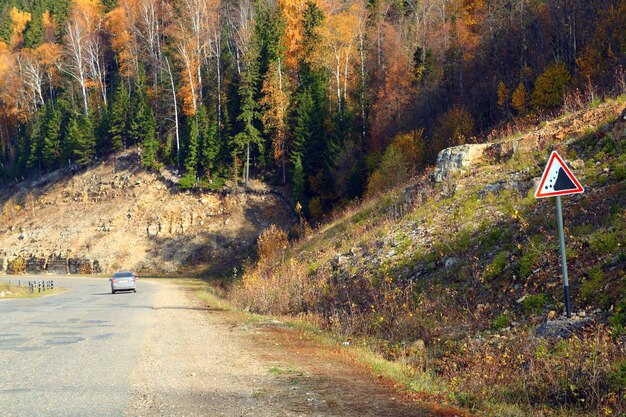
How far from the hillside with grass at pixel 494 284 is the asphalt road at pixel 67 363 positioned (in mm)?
4320

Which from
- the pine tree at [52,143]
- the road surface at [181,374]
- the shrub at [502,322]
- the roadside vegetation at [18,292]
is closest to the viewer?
the road surface at [181,374]

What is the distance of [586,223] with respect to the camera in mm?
13242

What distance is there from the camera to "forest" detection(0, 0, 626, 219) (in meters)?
38.4

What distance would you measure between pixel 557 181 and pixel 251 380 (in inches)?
242

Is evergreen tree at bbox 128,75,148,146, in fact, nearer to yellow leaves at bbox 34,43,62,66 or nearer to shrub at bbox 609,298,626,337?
yellow leaves at bbox 34,43,62,66

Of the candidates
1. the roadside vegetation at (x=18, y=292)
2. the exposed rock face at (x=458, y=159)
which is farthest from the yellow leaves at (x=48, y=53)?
the exposed rock face at (x=458, y=159)

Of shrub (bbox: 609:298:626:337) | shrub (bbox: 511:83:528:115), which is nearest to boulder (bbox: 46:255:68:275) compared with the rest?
shrub (bbox: 511:83:528:115)

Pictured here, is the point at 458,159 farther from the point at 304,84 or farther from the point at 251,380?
the point at 304,84

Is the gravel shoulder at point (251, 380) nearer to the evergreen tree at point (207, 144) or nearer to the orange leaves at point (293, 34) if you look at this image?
the evergreen tree at point (207, 144)

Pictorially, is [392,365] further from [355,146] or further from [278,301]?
[355,146]

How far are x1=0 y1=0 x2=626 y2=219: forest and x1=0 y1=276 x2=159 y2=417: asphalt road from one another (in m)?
20.9

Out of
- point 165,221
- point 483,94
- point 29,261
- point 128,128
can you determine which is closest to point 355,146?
point 483,94

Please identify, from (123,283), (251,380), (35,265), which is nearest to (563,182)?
(251,380)

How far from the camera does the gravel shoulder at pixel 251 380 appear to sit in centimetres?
699
